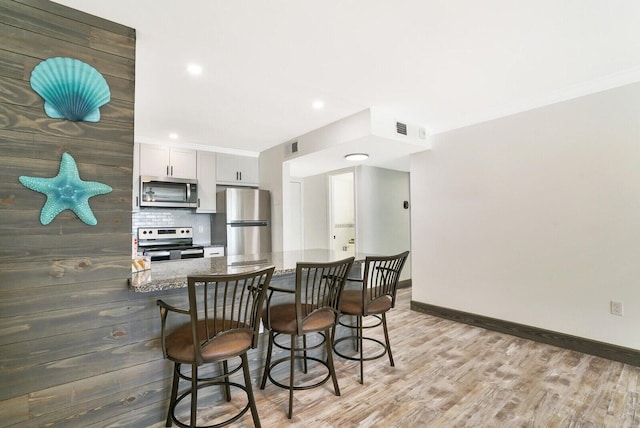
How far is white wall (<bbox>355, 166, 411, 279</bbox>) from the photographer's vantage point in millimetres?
5023

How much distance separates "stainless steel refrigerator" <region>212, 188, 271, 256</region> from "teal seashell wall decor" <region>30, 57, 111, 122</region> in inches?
106

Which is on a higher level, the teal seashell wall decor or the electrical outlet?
the teal seashell wall decor

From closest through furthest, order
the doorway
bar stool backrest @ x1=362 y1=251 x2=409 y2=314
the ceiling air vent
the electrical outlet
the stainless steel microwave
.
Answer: bar stool backrest @ x1=362 y1=251 x2=409 y2=314 < the electrical outlet < the ceiling air vent < the stainless steel microwave < the doorway

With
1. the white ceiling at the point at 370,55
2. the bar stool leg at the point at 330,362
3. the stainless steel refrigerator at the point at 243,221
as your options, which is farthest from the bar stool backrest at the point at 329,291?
the stainless steel refrigerator at the point at 243,221

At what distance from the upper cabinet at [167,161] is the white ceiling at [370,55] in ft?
2.66

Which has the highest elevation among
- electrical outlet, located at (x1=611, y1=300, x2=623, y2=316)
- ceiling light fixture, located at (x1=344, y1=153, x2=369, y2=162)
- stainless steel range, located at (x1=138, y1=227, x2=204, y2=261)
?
ceiling light fixture, located at (x1=344, y1=153, x2=369, y2=162)

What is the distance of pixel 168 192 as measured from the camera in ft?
13.9

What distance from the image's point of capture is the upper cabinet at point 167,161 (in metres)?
4.14

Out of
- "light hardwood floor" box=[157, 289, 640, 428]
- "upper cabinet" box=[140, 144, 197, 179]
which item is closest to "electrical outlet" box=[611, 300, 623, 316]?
"light hardwood floor" box=[157, 289, 640, 428]

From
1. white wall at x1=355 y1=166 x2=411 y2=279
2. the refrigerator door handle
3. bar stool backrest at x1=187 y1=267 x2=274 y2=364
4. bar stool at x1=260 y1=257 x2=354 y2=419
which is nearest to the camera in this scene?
bar stool backrest at x1=187 y1=267 x2=274 y2=364

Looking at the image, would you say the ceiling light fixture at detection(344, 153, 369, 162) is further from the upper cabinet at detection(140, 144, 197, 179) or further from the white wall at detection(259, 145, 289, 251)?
the upper cabinet at detection(140, 144, 197, 179)

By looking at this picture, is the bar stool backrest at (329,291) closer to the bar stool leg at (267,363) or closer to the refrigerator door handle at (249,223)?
the bar stool leg at (267,363)

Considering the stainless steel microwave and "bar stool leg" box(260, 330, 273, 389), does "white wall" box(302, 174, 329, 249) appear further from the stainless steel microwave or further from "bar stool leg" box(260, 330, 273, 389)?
"bar stool leg" box(260, 330, 273, 389)

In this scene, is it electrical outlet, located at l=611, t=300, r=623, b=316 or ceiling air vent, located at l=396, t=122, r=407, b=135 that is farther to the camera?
ceiling air vent, located at l=396, t=122, r=407, b=135
